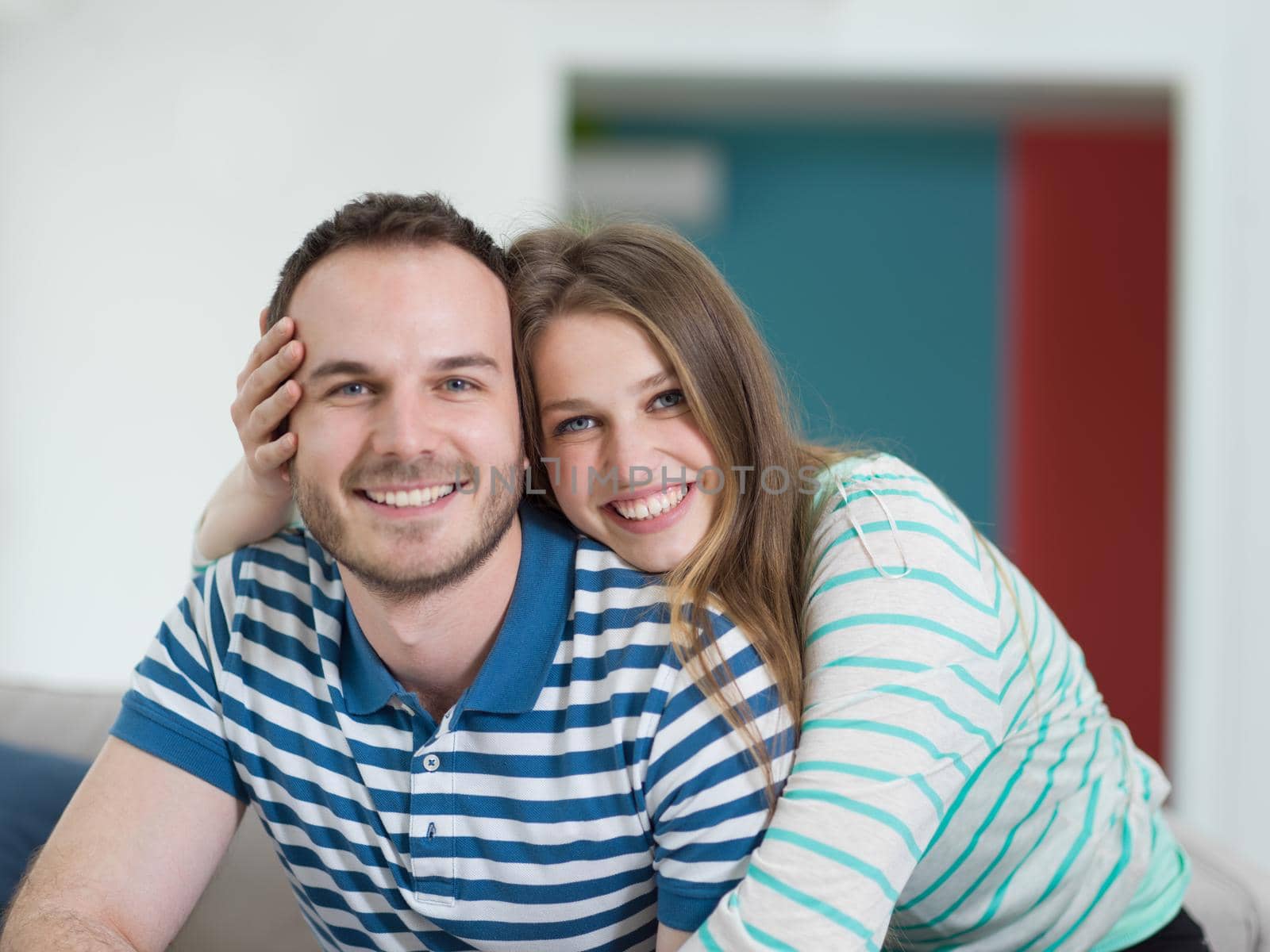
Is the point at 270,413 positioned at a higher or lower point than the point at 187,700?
higher

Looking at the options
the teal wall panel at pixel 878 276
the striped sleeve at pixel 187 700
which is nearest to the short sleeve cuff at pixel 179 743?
the striped sleeve at pixel 187 700

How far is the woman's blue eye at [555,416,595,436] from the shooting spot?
1.32 m

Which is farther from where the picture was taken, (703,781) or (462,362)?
(462,362)

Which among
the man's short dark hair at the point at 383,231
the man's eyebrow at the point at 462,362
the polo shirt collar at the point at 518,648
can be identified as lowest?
the polo shirt collar at the point at 518,648

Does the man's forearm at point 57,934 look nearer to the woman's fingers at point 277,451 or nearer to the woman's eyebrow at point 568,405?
the woman's fingers at point 277,451

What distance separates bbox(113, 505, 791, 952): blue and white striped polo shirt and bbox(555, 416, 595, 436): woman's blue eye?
0.11 meters

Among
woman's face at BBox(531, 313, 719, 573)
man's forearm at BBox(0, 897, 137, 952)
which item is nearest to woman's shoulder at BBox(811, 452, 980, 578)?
woman's face at BBox(531, 313, 719, 573)

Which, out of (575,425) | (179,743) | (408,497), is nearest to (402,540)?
(408,497)

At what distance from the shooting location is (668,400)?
1.32 metres

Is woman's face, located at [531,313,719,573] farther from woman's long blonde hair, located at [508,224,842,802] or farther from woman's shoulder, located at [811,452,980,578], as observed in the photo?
woman's shoulder, located at [811,452,980,578]

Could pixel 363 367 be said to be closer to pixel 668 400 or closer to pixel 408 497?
pixel 408 497

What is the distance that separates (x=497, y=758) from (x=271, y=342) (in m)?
0.48

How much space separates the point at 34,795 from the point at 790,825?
1129mm

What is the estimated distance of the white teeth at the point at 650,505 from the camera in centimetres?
128
